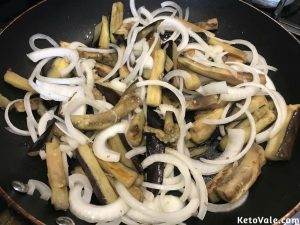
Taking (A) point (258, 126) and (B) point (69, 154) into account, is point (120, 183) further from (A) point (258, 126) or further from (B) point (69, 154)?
(A) point (258, 126)

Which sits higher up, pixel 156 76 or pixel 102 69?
pixel 156 76

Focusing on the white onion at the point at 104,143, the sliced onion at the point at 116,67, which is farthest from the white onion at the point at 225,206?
the sliced onion at the point at 116,67

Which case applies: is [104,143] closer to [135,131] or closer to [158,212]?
[135,131]

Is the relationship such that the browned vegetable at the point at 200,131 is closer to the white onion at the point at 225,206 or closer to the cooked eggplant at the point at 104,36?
the white onion at the point at 225,206

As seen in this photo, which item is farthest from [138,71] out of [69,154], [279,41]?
[279,41]

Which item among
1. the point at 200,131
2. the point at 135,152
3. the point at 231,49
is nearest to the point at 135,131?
the point at 135,152

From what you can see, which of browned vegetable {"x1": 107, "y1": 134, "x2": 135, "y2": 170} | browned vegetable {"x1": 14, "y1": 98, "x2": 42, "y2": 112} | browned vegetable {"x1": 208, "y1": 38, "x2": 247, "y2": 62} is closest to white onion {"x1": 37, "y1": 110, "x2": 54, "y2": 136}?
browned vegetable {"x1": 14, "y1": 98, "x2": 42, "y2": 112}

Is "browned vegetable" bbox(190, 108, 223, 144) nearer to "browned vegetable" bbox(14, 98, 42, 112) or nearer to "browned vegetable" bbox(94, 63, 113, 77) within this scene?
"browned vegetable" bbox(94, 63, 113, 77)
